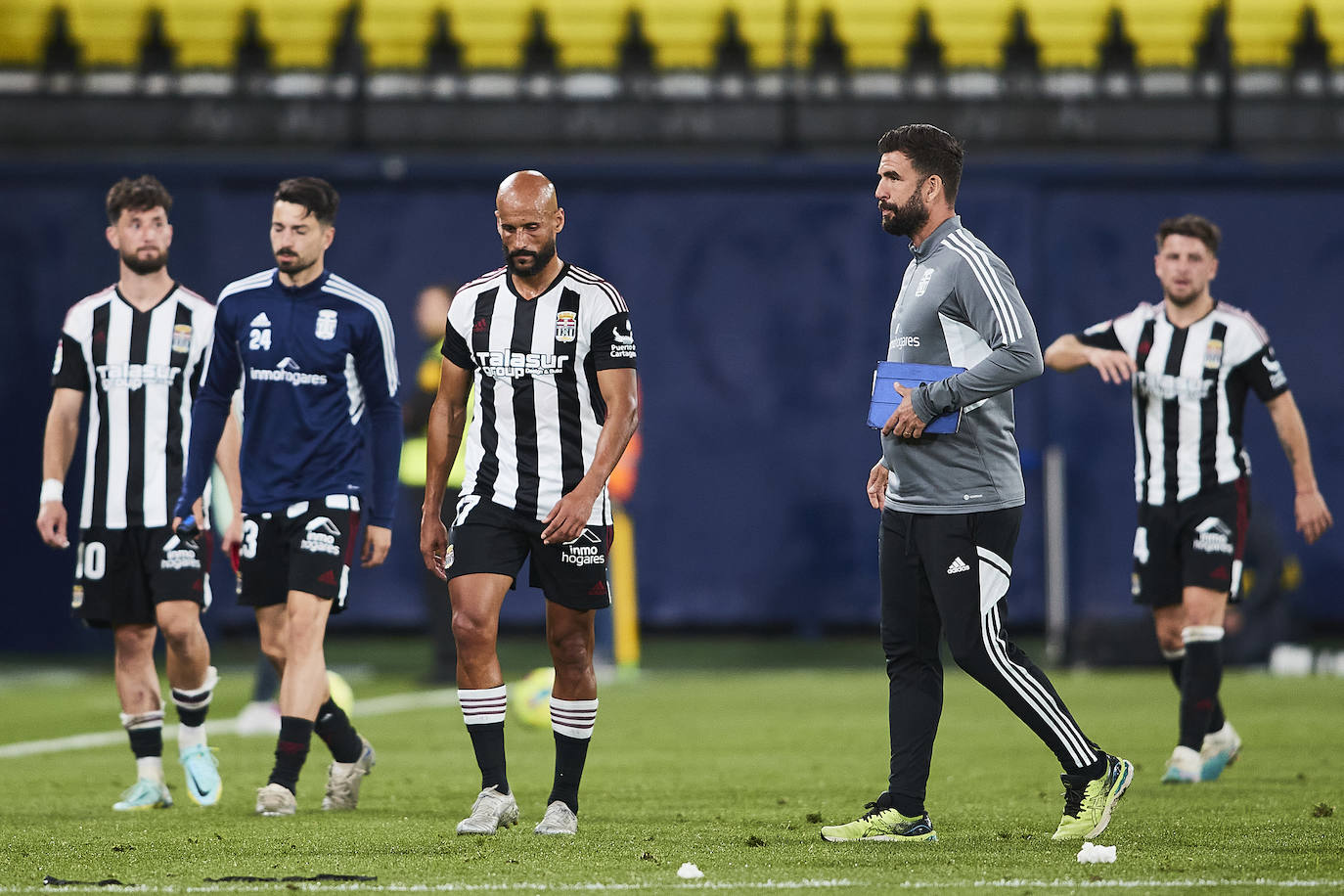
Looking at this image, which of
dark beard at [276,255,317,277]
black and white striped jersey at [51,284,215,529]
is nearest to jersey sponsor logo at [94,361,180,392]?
black and white striped jersey at [51,284,215,529]

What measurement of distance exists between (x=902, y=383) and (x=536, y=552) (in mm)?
1162

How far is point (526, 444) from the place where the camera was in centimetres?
510

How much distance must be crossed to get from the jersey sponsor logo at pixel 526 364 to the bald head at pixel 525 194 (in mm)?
412

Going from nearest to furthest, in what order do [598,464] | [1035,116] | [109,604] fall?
[598,464] < [109,604] < [1035,116]

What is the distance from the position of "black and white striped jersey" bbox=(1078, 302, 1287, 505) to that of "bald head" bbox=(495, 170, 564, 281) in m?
2.64

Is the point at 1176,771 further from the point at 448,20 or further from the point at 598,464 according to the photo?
the point at 448,20

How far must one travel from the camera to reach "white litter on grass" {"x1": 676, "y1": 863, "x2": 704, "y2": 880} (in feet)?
13.7

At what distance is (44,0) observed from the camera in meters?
15.1

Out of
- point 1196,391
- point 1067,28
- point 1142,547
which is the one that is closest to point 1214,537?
point 1142,547

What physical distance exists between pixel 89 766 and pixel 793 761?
2.83m

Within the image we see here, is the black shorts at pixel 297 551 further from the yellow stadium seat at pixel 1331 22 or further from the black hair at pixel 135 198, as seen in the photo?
the yellow stadium seat at pixel 1331 22

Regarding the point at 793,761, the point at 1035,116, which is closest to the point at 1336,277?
the point at 1035,116

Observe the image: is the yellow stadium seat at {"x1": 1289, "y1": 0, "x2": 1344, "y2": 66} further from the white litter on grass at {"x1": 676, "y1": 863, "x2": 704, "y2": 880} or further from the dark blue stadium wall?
the white litter on grass at {"x1": 676, "y1": 863, "x2": 704, "y2": 880}

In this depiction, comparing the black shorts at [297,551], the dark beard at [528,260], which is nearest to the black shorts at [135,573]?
the black shorts at [297,551]
